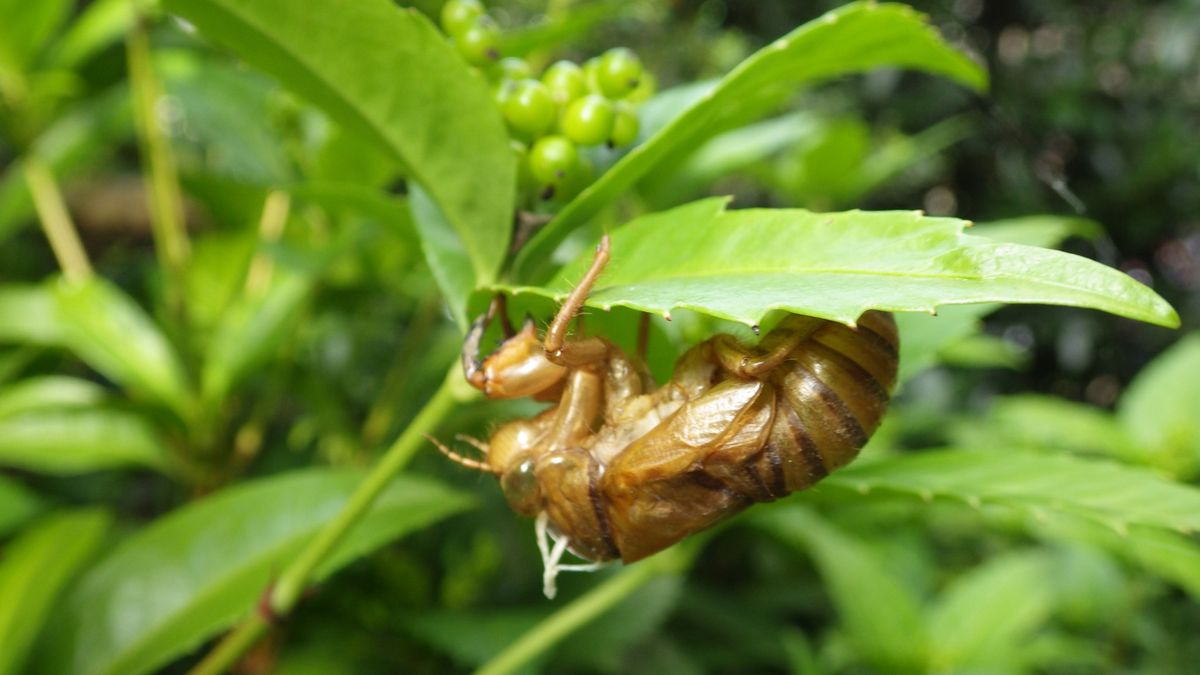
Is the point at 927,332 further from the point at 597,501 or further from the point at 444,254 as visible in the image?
the point at 444,254

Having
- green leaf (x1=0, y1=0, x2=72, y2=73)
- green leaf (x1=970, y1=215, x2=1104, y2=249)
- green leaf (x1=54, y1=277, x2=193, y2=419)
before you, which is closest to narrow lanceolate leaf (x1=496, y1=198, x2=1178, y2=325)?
green leaf (x1=970, y1=215, x2=1104, y2=249)

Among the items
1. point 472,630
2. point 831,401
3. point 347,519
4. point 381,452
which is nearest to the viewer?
point 831,401

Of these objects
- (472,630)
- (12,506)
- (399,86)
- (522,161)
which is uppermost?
(399,86)

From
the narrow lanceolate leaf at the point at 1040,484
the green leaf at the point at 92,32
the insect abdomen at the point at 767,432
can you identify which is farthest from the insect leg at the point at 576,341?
the green leaf at the point at 92,32

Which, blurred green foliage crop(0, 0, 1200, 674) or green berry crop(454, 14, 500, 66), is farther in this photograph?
blurred green foliage crop(0, 0, 1200, 674)

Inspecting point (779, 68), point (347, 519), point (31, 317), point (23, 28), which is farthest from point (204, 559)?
point (23, 28)

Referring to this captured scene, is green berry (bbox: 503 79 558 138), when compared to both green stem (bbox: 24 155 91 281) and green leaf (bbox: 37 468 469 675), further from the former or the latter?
green stem (bbox: 24 155 91 281)

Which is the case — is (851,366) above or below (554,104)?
below
